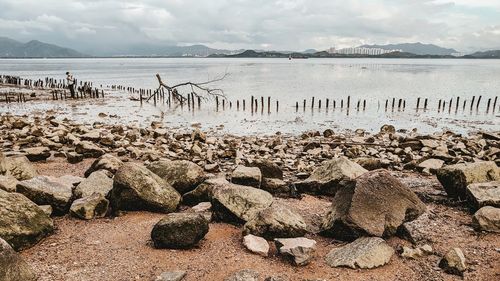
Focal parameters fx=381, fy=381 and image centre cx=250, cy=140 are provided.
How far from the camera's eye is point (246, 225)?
721 cm

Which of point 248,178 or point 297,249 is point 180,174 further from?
point 297,249

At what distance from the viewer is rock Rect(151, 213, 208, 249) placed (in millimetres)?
6551

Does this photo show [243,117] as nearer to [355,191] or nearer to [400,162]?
[400,162]

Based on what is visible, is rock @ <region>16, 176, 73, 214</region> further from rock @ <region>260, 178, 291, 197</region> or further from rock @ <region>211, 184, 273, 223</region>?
rock @ <region>260, 178, 291, 197</region>

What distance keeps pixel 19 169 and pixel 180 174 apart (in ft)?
13.3

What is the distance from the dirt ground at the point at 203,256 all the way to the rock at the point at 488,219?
17cm

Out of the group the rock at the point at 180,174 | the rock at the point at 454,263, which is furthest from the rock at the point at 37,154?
the rock at the point at 454,263

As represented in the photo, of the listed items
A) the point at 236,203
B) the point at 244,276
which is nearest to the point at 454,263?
the point at 244,276

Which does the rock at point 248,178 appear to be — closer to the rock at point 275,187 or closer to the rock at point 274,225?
the rock at point 275,187

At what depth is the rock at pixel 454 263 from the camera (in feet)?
19.9

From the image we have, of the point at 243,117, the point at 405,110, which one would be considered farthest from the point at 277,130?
the point at 405,110

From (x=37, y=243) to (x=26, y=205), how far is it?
0.69 m

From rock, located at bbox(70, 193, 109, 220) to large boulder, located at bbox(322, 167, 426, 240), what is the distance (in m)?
4.57

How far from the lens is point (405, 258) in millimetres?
6566
